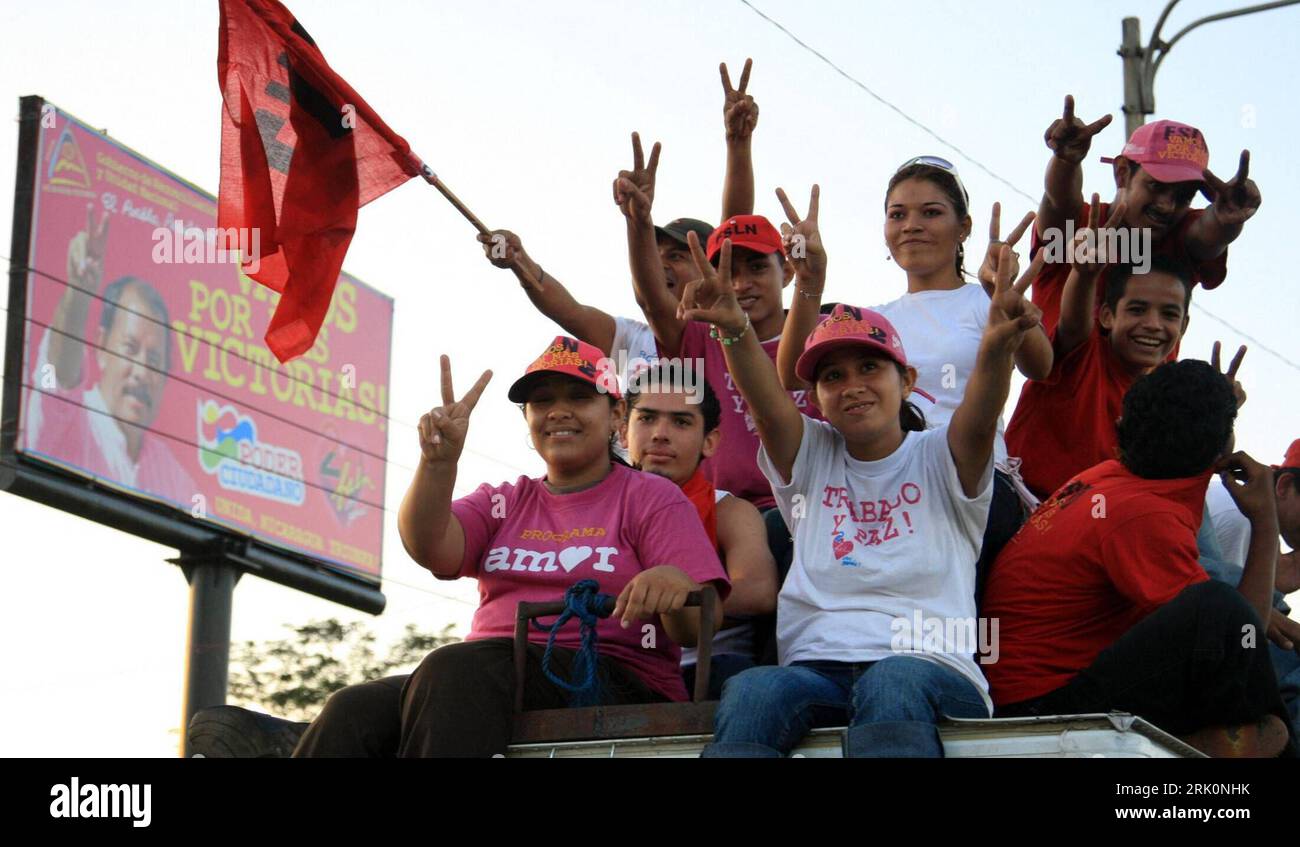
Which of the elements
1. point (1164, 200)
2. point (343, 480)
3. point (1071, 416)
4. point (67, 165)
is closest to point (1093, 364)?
point (1071, 416)

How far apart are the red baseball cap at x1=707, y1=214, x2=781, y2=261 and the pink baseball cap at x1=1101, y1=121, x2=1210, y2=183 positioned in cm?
133

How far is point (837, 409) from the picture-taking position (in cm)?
516

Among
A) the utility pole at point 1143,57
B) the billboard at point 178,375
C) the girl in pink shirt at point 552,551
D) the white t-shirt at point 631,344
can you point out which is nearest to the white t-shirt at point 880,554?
the girl in pink shirt at point 552,551

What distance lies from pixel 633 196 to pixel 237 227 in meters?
1.39

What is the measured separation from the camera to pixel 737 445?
625 centimetres

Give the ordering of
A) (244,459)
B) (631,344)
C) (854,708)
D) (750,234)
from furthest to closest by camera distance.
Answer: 1. (244,459)
2. (631,344)
3. (750,234)
4. (854,708)

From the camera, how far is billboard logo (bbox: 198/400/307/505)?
68.7ft

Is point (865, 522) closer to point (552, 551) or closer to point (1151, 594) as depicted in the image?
point (1151, 594)

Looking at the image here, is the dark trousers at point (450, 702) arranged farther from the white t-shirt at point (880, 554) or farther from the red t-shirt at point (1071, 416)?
the red t-shirt at point (1071, 416)

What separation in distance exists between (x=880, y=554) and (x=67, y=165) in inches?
609

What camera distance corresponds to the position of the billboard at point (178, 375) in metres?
18.3
